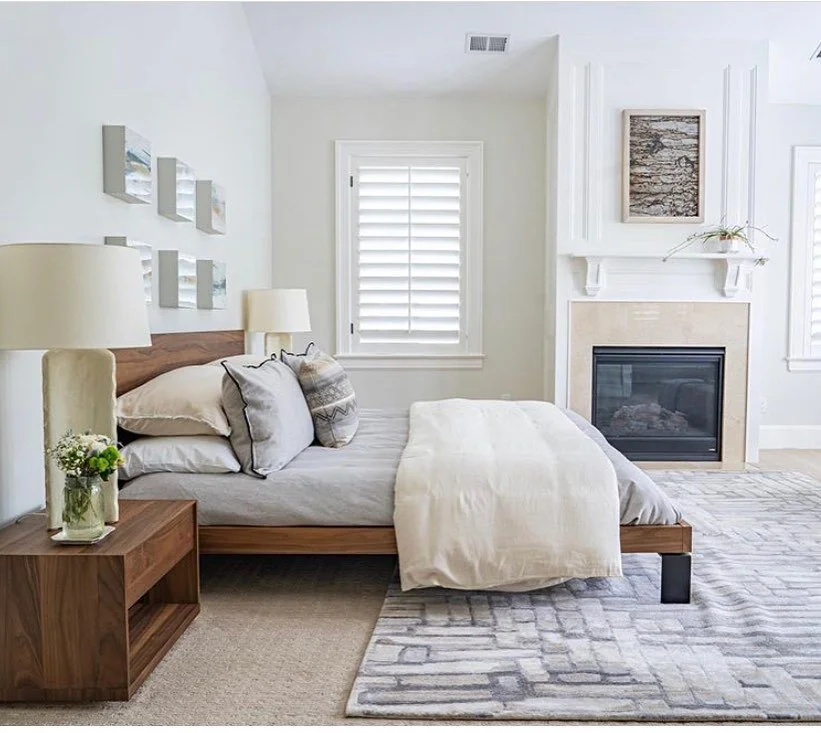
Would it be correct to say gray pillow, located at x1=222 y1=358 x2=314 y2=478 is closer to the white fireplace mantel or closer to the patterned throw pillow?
the patterned throw pillow

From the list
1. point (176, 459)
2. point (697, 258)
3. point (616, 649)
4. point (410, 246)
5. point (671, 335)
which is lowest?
point (616, 649)

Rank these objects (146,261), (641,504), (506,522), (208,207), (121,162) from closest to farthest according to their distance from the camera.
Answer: (506,522), (641,504), (121,162), (146,261), (208,207)

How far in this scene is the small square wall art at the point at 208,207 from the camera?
14.3 ft

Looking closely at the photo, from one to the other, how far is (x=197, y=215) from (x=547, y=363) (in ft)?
9.13

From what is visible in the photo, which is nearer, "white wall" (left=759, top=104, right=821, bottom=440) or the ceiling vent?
the ceiling vent

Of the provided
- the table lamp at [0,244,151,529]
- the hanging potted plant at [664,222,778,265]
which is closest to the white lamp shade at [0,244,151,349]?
the table lamp at [0,244,151,529]

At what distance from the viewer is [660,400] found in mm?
5738

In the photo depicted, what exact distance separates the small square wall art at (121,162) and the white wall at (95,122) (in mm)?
46

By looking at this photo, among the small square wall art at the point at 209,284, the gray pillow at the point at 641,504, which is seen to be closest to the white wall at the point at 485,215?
the small square wall art at the point at 209,284

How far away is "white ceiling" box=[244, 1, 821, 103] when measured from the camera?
17.3 ft

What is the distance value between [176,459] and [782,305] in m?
5.08

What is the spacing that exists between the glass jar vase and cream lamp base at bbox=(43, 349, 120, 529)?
6.7 inches

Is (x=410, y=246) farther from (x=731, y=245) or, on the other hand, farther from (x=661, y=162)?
(x=731, y=245)

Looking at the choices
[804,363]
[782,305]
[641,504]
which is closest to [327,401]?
[641,504]
